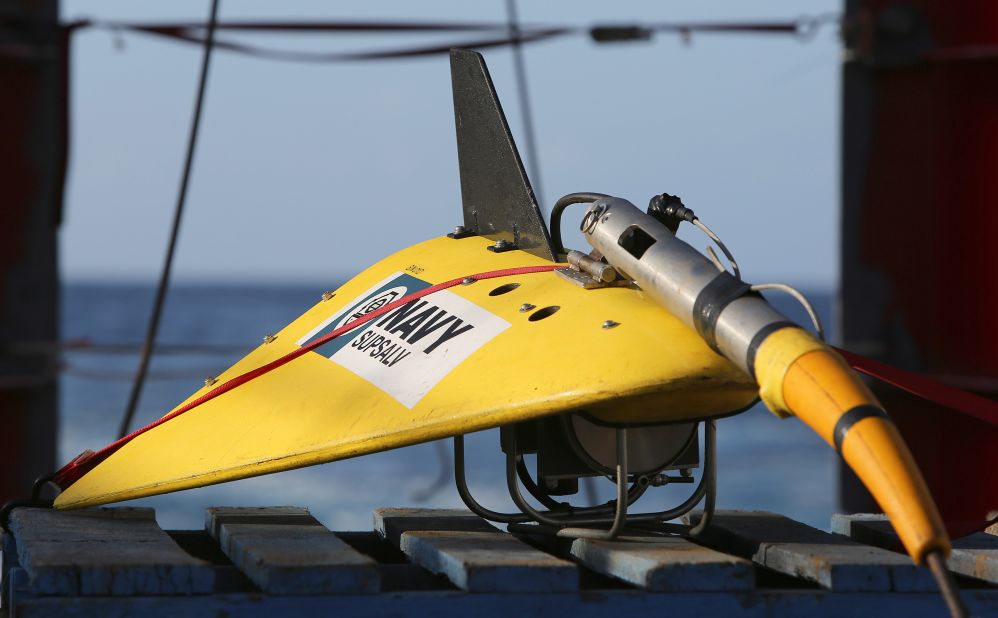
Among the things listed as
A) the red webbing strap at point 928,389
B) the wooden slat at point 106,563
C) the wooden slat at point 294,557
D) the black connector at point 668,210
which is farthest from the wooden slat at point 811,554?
the wooden slat at point 106,563

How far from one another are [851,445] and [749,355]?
0.27 m

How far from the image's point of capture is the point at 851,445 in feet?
7.30

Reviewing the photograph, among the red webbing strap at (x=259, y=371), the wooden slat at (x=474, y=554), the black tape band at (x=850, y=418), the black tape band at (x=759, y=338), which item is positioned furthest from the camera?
the red webbing strap at (x=259, y=371)

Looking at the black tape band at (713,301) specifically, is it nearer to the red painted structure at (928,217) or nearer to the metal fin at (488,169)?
the metal fin at (488,169)

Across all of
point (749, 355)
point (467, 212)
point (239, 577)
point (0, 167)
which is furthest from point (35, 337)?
point (749, 355)

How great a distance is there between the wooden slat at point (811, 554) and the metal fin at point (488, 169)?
2.30 feet

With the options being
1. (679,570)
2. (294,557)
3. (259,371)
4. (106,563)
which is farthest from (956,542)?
(106,563)

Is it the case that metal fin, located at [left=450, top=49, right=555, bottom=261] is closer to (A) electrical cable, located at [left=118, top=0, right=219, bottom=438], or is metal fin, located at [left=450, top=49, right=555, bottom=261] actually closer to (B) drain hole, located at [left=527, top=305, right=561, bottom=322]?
(B) drain hole, located at [left=527, top=305, right=561, bottom=322]

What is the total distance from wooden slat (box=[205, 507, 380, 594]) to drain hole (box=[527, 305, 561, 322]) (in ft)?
1.80

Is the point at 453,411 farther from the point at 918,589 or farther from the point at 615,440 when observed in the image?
the point at 918,589

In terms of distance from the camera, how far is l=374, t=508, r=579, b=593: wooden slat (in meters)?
2.53

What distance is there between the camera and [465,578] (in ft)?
8.34

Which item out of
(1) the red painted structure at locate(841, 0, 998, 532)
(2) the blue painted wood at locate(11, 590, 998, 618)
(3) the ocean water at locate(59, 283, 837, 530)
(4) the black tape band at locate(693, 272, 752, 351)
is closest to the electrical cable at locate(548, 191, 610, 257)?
(4) the black tape band at locate(693, 272, 752, 351)

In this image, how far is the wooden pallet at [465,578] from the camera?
8.12 feet
